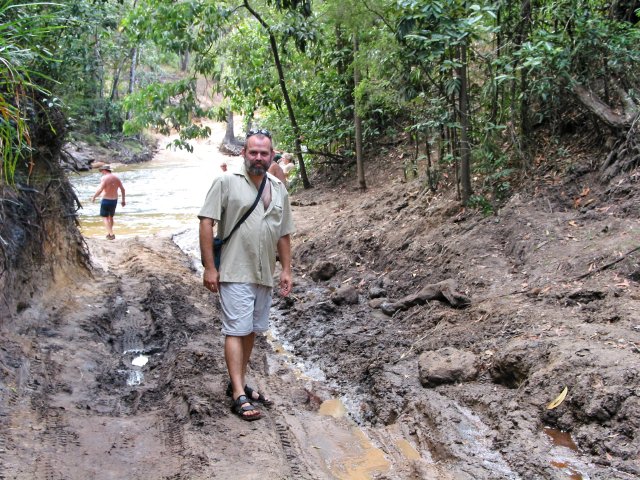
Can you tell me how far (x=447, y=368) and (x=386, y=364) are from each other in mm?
788

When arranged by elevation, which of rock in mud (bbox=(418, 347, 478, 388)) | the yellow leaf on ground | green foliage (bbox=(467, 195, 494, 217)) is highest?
green foliage (bbox=(467, 195, 494, 217))

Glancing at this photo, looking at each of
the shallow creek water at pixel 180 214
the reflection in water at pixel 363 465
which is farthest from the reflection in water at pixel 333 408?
the reflection in water at pixel 363 465

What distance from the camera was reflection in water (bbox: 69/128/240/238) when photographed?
51.3ft

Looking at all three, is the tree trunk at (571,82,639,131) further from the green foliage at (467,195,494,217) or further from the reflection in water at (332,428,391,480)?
the reflection in water at (332,428,391,480)

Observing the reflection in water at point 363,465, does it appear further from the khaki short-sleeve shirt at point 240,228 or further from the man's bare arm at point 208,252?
the man's bare arm at point 208,252

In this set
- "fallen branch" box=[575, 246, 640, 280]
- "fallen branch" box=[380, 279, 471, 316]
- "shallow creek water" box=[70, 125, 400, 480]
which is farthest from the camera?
"fallen branch" box=[380, 279, 471, 316]

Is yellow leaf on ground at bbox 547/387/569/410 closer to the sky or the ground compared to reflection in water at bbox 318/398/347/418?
closer to the sky

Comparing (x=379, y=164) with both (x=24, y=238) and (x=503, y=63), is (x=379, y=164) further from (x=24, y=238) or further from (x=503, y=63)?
(x=24, y=238)

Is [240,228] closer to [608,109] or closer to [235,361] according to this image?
[235,361]

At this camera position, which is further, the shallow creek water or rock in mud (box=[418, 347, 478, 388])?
rock in mud (box=[418, 347, 478, 388])

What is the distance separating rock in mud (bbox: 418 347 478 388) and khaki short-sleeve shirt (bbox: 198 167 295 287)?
1.56 m

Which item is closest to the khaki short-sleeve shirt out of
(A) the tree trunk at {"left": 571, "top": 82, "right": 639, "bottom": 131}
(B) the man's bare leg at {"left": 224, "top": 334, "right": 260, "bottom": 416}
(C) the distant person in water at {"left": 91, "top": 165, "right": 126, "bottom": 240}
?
(B) the man's bare leg at {"left": 224, "top": 334, "right": 260, "bottom": 416}

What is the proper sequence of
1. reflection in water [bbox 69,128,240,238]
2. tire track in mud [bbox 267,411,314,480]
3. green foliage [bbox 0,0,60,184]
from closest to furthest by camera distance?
1. green foliage [bbox 0,0,60,184]
2. tire track in mud [bbox 267,411,314,480]
3. reflection in water [bbox 69,128,240,238]

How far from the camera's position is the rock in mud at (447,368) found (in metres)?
5.20
